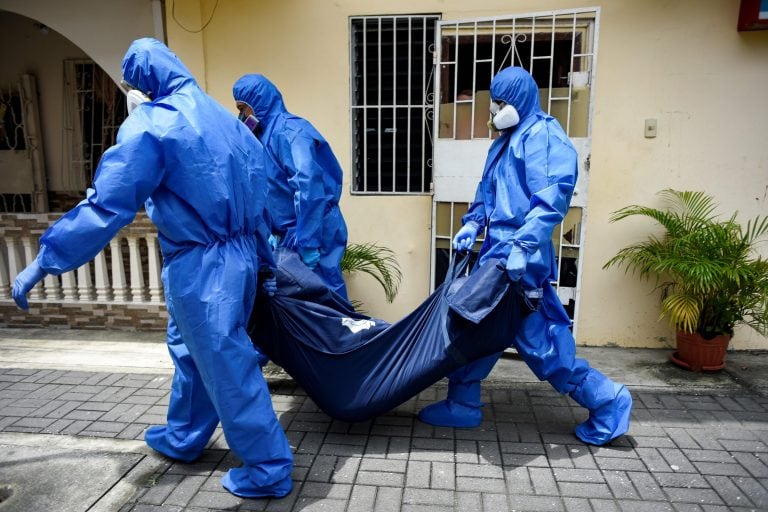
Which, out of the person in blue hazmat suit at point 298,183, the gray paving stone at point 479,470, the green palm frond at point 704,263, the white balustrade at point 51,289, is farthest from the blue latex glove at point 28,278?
the green palm frond at point 704,263

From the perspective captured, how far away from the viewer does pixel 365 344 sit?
8.79 feet

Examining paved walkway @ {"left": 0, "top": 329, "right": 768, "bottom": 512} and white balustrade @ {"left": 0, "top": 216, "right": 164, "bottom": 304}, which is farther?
white balustrade @ {"left": 0, "top": 216, "right": 164, "bottom": 304}

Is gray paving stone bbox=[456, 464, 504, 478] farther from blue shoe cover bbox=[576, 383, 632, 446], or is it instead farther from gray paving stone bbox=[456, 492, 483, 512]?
blue shoe cover bbox=[576, 383, 632, 446]

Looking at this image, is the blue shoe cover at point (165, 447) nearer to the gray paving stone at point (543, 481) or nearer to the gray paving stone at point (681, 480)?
the gray paving stone at point (543, 481)

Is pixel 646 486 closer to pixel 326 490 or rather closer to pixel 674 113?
pixel 326 490

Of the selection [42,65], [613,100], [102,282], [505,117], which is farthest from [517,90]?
[42,65]

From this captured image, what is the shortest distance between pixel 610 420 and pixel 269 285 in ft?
5.86

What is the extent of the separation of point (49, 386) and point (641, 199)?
4.15 meters

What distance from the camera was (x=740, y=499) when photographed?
2354mm

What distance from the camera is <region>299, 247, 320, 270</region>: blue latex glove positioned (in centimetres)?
319

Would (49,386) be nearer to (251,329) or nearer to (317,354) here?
(251,329)

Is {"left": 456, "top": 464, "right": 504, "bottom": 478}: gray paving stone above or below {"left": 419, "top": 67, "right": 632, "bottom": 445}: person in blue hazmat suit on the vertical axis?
below

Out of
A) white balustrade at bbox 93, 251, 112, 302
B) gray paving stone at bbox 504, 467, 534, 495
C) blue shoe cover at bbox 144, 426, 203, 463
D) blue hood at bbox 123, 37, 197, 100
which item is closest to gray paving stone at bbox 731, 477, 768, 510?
gray paving stone at bbox 504, 467, 534, 495

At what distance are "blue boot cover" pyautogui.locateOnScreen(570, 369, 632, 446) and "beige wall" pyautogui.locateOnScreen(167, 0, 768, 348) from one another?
4.70 feet
